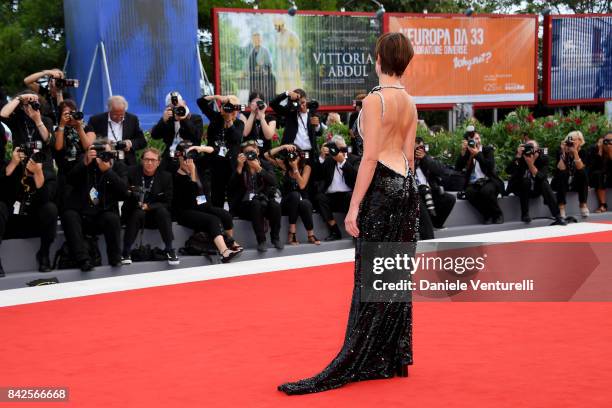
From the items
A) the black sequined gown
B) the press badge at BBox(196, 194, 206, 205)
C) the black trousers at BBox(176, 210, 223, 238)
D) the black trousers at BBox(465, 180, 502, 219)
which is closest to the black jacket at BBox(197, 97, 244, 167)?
the press badge at BBox(196, 194, 206, 205)

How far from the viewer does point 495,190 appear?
11.7m

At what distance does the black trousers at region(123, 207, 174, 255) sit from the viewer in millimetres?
8812

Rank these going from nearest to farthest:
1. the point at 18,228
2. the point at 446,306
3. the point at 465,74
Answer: the point at 446,306 < the point at 18,228 < the point at 465,74

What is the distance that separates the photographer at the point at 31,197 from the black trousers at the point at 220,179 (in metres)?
2.05

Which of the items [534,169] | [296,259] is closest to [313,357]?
[296,259]

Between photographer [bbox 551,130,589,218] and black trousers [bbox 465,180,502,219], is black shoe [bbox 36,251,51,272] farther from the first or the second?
photographer [bbox 551,130,589,218]

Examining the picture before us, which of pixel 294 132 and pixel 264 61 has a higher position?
pixel 264 61

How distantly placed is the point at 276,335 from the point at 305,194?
4625 mm

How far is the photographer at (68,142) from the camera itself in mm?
8648

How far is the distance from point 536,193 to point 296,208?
3.70 m

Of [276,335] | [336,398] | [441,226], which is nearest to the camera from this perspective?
[336,398]

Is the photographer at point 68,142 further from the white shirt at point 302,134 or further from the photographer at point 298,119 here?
the white shirt at point 302,134

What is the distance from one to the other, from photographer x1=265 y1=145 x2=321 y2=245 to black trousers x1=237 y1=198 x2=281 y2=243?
0.31 metres

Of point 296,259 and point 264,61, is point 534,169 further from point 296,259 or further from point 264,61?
point 264,61
